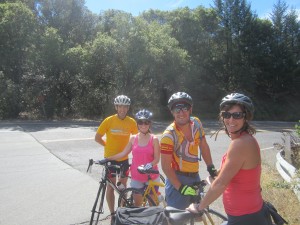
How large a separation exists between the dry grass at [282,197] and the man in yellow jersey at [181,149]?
2.17 metres

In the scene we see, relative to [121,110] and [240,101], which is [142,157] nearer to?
[121,110]

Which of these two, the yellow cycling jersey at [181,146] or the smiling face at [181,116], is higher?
the smiling face at [181,116]

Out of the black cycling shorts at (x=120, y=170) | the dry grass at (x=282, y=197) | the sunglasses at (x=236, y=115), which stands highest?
the sunglasses at (x=236, y=115)

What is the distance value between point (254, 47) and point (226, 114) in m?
42.6

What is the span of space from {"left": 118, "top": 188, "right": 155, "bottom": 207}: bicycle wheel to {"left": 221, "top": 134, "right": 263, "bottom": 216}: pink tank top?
2.13m

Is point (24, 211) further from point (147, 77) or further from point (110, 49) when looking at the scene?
point (147, 77)

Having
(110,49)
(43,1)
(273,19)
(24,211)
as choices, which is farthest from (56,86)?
(273,19)

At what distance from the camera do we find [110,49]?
26.5m

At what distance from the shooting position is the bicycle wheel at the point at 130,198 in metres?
4.65

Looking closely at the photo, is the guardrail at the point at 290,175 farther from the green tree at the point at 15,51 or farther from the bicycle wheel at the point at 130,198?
the green tree at the point at 15,51

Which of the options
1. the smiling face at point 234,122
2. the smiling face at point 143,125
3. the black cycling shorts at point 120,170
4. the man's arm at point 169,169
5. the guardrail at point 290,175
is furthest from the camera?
the guardrail at point 290,175

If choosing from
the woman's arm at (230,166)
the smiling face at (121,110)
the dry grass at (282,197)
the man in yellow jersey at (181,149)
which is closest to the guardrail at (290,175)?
the dry grass at (282,197)

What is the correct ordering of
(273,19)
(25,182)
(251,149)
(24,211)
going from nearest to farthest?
(251,149), (24,211), (25,182), (273,19)

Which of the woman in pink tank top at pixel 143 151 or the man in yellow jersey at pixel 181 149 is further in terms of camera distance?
the woman in pink tank top at pixel 143 151
